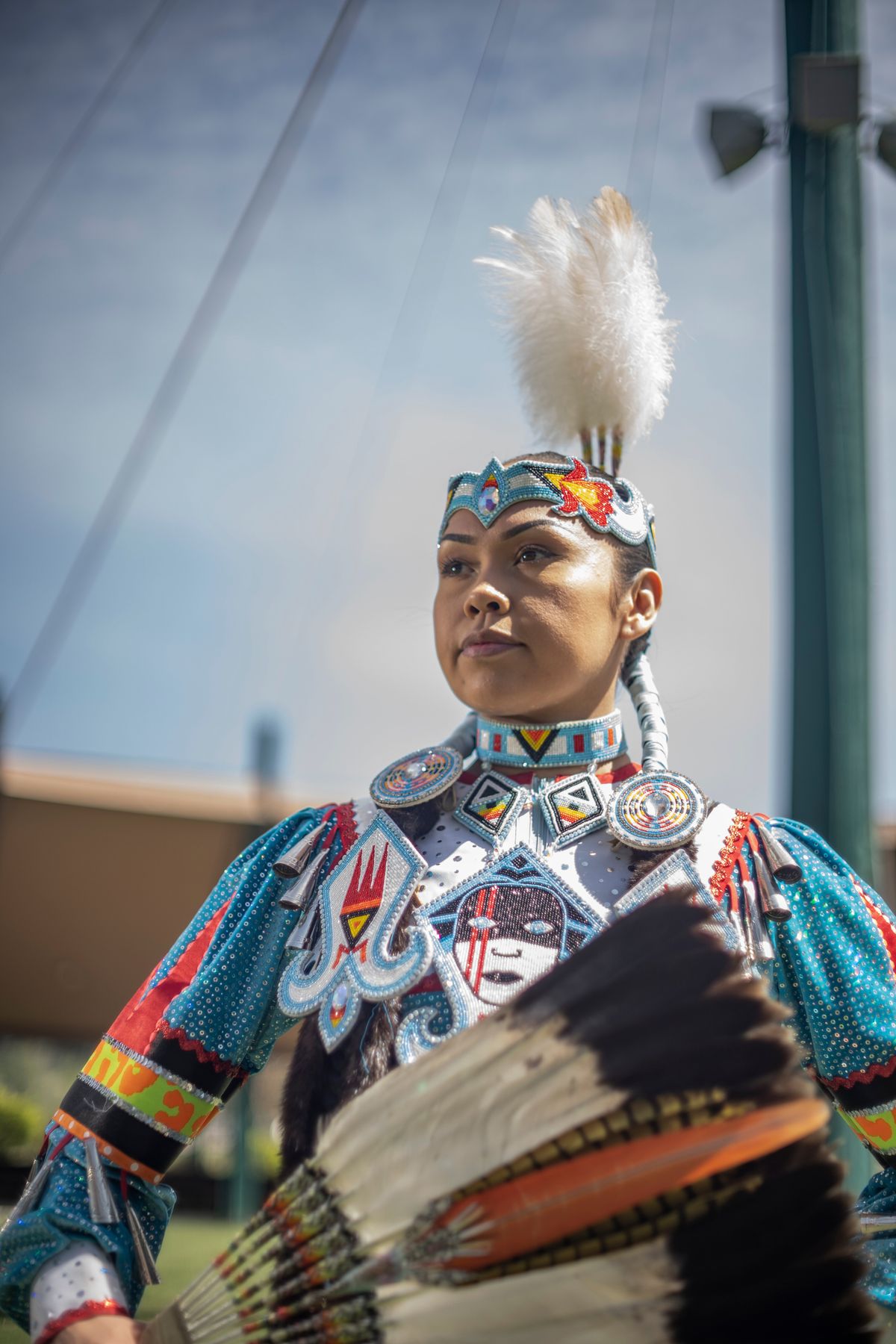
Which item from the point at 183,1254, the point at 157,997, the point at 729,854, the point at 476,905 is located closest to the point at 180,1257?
the point at 183,1254

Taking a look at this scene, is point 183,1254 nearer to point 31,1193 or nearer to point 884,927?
point 31,1193

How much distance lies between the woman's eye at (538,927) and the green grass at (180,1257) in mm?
667

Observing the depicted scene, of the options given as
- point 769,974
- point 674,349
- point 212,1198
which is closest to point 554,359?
point 674,349

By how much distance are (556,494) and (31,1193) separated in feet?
4.44

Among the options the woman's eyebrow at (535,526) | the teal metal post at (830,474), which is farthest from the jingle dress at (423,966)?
the teal metal post at (830,474)

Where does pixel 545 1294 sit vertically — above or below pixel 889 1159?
below

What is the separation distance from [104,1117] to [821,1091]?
1.09 m

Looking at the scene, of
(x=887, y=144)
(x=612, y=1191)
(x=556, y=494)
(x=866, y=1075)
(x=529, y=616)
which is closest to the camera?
(x=612, y=1191)

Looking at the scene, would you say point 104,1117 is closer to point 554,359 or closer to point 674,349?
→ point 554,359

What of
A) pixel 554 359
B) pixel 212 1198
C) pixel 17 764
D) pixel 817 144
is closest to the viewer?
pixel 554 359

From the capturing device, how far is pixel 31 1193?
6.01 ft

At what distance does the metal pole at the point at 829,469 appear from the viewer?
311cm

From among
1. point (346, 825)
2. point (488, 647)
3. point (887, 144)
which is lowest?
point (346, 825)

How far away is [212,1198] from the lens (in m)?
8.36
